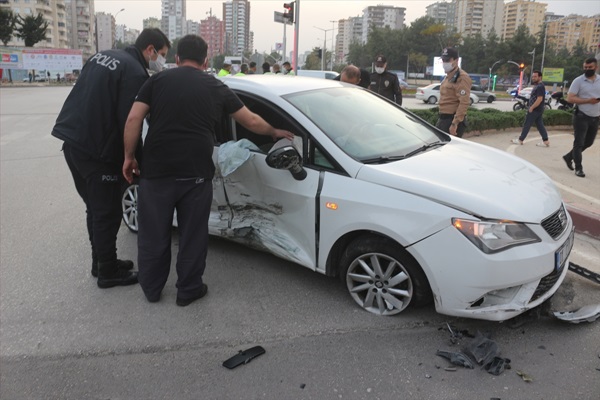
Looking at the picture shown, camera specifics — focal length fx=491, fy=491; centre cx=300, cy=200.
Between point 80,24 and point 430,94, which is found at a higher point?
point 80,24

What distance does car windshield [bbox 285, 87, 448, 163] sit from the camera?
11.9 feet

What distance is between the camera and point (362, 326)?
332 centimetres

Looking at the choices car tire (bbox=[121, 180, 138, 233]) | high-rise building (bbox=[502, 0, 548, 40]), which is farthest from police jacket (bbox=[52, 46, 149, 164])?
high-rise building (bbox=[502, 0, 548, 40])

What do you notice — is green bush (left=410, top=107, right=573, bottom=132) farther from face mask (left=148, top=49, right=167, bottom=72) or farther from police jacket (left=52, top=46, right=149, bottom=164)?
police jacket (left=52, top=46, right=149, bottom=164)

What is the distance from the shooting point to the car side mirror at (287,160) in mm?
3439

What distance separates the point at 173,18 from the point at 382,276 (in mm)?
134520

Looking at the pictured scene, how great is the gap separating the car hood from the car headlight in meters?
0.05

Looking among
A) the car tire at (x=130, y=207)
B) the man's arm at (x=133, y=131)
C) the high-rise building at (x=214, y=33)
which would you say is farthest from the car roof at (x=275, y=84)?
the high-rise building at (x=214, y=33)

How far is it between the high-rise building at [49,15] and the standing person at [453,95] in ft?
309

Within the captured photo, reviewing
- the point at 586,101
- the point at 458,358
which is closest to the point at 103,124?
the point at 458,358

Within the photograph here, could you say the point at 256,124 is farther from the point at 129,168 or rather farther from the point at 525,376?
the point at 525,376

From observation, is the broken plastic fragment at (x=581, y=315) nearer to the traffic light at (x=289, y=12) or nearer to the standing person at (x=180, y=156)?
the standing person at (x=180, y=156)

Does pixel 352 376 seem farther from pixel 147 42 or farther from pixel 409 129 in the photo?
pixel 147 42

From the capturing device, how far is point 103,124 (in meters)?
3.58
